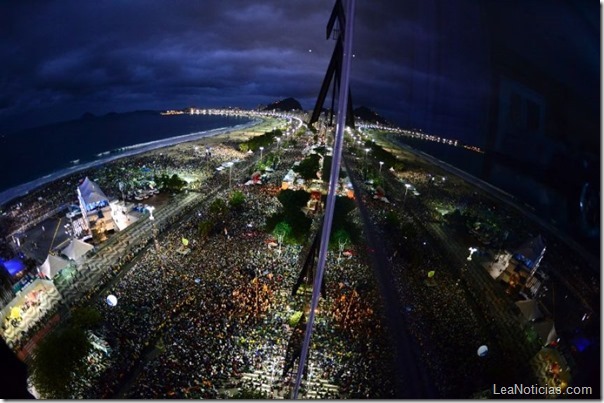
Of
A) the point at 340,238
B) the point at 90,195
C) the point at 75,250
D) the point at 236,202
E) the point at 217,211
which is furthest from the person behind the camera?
the point at 236,202

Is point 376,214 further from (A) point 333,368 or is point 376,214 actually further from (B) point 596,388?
(B) point 596,388

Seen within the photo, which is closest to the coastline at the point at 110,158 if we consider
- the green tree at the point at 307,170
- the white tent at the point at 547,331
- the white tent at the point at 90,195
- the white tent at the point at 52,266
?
the white tent at the point at 90,195

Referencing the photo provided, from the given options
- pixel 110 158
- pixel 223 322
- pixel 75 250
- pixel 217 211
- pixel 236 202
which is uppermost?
pixel 110 158

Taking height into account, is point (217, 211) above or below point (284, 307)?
above

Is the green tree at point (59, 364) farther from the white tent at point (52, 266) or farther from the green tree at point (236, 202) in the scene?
the green tree at point (236, 202)

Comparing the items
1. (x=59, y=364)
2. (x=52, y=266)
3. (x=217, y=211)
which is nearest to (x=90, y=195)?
(x=52, y=266)

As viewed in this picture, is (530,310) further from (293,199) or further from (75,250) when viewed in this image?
(75,250)

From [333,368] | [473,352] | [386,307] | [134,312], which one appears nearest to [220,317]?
[134,312]

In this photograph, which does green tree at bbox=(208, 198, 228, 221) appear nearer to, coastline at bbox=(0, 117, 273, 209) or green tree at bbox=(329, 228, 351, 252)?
green tree at bbox=(329, 228, 351, 252)
